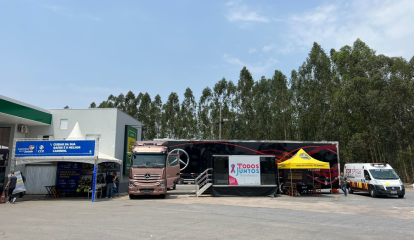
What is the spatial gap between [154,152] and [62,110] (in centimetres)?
1065

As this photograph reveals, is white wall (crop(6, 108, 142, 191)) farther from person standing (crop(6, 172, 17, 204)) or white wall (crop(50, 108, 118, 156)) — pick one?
person standing (crop(6, 172, 17, 204))

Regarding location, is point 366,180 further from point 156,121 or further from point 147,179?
point 156,121

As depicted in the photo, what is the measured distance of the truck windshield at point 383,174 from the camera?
18.6 meters

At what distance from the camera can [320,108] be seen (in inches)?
1575

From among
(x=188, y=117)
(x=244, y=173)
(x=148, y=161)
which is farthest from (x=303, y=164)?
(x=188, y=117)

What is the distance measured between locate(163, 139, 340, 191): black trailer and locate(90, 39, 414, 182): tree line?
15.6 metres

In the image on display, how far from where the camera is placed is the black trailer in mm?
20844

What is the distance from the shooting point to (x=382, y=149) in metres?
35.9

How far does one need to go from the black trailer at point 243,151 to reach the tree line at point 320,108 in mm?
15600

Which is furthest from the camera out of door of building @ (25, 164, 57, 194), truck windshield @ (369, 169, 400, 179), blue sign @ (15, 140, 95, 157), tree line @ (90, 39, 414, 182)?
tree line @ (90, 39, 414, 182)

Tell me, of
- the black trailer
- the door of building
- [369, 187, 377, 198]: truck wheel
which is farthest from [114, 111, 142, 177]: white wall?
[369, 187, 377, 198]: truck wheel

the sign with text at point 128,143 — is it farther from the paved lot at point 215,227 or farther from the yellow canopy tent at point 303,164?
the paved lot at point 215,227

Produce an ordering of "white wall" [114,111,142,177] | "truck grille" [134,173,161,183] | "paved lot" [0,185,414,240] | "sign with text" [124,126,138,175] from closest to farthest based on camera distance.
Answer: "paved lot" [0,185,414,240] < "truck grille" [134,173,161,183] < "white wall" [114,111,142,177] < "sign with text" [124,126,138,175]

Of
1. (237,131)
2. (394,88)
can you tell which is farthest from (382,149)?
(237,131)
